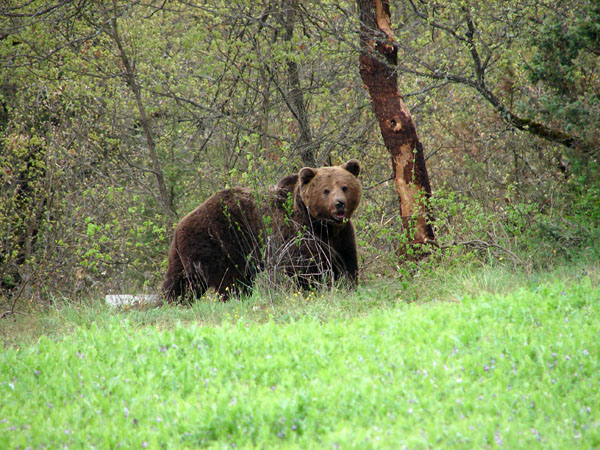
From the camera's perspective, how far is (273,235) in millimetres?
9641

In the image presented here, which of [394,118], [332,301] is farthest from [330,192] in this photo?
[332,301]

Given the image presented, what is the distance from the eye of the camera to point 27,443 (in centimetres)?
432

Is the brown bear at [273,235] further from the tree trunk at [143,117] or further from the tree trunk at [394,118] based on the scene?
the tree trunk at [143,117]

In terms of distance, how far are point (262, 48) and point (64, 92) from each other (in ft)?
12.4

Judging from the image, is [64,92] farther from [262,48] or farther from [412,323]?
[412,323]

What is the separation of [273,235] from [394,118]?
243 centimetres

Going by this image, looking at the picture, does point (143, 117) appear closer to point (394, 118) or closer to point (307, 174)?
point (307, 174)

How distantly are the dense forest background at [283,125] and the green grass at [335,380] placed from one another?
2.50 meters

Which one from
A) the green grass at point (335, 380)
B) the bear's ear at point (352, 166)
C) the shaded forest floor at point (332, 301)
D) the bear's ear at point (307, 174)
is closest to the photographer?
the green grass at point (335, 380)

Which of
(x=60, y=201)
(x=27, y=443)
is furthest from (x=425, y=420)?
(x=60, y=201)

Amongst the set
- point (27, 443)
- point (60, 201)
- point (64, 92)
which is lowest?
point (27, 443)

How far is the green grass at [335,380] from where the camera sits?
4.12m

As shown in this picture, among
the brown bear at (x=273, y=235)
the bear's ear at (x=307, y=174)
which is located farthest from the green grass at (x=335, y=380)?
the bear's ear at (x=307, y=174)

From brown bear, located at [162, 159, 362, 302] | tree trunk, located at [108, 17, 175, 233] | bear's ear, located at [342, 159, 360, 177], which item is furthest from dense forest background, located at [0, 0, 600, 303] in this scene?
A: bear's ear, located at [342, 159, 360, 177]
